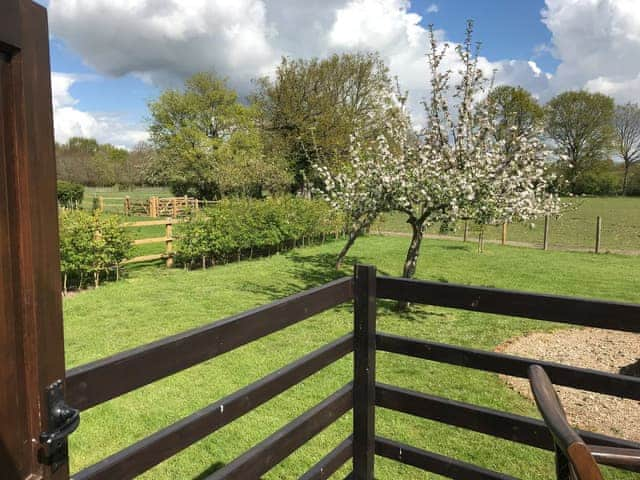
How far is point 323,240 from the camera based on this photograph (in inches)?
669

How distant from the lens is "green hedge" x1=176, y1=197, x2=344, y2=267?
11500 millimetres

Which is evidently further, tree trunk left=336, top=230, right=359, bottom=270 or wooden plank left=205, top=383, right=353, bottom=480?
tree trunk left=336, top=230, right=359, bottom=270

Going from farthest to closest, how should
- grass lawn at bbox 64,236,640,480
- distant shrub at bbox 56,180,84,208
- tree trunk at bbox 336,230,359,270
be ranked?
distant shrub at bbox 56,180,84,208
tree trunk at bbox 336,230,359,270
grass lawn at bbox 64,236,640,480

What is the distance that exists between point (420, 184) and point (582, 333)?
3095mm

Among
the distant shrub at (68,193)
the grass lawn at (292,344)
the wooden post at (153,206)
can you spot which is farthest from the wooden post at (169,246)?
the distant shrub at (68,193)

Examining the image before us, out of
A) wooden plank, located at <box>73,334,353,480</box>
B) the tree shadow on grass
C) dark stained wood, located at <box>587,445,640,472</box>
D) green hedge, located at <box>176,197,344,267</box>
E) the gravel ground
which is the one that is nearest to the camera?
dark stained wood, located at <box>587,445,640,472</box>

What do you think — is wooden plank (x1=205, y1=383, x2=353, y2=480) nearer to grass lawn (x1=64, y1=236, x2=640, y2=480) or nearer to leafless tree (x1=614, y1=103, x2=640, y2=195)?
grass lawn (x1=64, y1=236, x2=640, y2=480)

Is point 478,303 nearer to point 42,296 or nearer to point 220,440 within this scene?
point 42,296

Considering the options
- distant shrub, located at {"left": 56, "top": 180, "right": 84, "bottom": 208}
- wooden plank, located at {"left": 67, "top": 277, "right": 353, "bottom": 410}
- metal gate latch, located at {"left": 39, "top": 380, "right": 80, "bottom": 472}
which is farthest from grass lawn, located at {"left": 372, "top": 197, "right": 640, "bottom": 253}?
distant shrub, located at {"left": 56, "top": 180, "right": 84, "bottom": 208}

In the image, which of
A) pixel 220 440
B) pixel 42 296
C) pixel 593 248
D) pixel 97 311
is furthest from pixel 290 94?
pixel 42 296

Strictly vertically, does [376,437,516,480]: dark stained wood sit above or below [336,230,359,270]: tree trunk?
below

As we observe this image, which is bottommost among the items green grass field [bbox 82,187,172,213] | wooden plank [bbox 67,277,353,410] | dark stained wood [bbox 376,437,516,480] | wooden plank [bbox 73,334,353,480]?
dark stained wood [bbox 376,437,516,480]

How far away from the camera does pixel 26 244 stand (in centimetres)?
91

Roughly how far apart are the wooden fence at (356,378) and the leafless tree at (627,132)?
158ft
